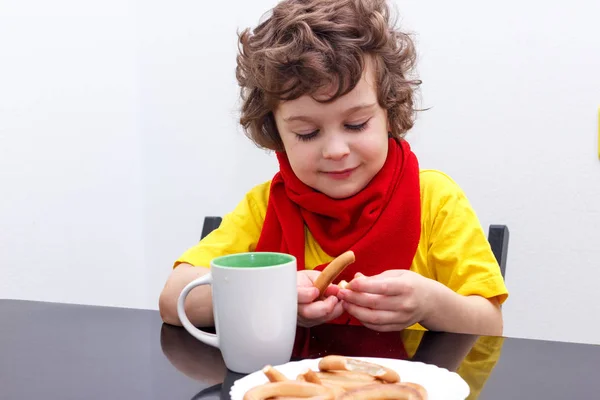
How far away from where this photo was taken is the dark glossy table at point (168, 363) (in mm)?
554

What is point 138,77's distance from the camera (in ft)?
6.48

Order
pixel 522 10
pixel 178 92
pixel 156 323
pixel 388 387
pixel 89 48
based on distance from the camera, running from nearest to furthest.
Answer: pixel 388 387 < pixel 156 323 < pixel 522 10 < pixel 89 48 < pixel 178 92

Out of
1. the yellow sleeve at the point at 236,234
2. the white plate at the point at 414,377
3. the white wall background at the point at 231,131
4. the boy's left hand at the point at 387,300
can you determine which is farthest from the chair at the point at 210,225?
the white wall background at the point at 231,131

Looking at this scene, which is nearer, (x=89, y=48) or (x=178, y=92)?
(x=89, y=48)

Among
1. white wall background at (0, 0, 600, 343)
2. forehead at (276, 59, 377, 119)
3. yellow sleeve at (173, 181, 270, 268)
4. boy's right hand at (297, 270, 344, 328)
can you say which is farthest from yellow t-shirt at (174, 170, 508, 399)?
white wall background at (0, 0, 600, 343)

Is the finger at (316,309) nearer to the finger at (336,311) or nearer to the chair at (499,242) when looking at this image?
the finger at (336,311)

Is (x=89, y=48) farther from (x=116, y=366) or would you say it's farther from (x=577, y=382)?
(x=577, y=382)

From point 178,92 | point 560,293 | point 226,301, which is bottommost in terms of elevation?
point 560,293

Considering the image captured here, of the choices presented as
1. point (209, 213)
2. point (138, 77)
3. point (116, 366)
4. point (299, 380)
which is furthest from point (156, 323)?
point (138, 77)

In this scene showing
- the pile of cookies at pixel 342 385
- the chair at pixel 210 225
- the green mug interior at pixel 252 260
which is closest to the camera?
A: the pile of cookies at pixel 342 385

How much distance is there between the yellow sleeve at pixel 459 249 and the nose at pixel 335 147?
202 millimetres

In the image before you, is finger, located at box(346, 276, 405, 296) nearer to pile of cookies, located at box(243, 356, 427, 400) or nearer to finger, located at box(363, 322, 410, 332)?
finger, located at box(363, 322, 410, 332)

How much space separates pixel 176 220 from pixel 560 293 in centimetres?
110

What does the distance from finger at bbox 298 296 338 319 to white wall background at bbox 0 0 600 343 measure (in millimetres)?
1064
